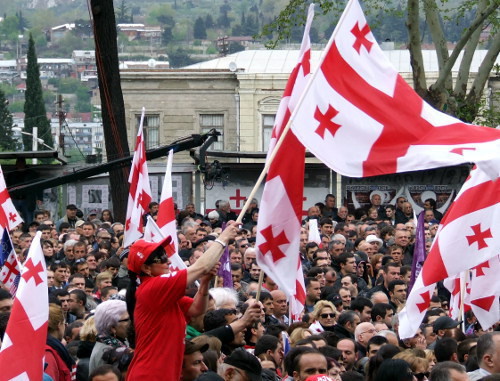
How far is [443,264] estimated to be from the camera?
36.4 ft

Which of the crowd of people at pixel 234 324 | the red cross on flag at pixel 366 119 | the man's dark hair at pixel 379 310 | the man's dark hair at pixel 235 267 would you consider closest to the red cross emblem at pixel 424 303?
the crowd of people at pixel 234 324

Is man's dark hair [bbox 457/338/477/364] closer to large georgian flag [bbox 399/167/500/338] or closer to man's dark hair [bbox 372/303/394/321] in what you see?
large georgian flag [bbox 399/167/500/338]

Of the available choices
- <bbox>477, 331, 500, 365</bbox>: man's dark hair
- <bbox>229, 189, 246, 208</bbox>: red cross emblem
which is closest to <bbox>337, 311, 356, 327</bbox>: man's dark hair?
<bbox>477, 331, 500, 365</bbox>: man's dark hair

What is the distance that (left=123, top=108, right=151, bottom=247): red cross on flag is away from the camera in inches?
653

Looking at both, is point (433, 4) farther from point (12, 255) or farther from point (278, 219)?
point (278, 219)

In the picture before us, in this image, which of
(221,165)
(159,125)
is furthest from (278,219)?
(159,125)

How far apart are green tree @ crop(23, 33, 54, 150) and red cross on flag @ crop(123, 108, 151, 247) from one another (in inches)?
2871

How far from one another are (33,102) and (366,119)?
289ft

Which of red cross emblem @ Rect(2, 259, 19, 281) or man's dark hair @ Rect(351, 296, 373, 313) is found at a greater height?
red cross emblem @ Rect(2, 259, 19, 281)

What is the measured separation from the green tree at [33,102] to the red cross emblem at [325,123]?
81279 millimetres

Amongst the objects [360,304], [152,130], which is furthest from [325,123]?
[152,130]

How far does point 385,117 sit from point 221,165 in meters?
17.2

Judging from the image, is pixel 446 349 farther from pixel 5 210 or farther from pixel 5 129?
pixel 5 129

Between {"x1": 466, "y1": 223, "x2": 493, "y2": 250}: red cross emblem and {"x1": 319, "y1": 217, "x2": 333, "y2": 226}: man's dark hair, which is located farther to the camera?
{"x1": 319, "y1": 217, "x2": 333, "y2": 226}: man's dark hair
